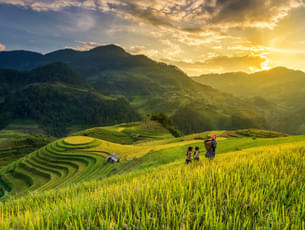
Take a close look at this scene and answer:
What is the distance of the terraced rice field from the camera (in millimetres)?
47219

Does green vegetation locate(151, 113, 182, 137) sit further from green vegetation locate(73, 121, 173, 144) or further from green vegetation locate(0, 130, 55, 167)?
green vegetation locate(0, 130, 55, 167)

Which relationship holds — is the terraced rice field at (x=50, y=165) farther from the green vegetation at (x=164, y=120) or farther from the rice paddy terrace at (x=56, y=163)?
the green vegetation at (x=164, y=120)

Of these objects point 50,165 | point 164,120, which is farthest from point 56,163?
point 164,120

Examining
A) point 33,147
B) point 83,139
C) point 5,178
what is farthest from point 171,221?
point 33,147

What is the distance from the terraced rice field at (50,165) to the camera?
47219 millimetres

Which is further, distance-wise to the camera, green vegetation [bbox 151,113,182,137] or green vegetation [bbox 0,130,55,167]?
green vegetation [bbox 151,113,182,137]

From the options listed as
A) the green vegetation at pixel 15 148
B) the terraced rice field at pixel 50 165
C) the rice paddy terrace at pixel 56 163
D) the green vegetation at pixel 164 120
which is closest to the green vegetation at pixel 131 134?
the green vegetation at pixel 164 120

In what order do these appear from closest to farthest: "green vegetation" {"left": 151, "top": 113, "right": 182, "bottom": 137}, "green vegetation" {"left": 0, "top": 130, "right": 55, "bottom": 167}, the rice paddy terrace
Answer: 1. the rice paddy terrace
2. "green vegetation" {"left": 0, "top": 130, "right": 55, "bottom": 167}
3. "green vegetation" {"left": 151, "top": 113, "right": 182, "bottom": 137}

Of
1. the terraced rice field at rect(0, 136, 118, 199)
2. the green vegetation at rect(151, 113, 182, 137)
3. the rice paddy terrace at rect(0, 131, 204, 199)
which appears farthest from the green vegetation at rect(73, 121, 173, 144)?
the terraced rice field at rect(0, 136, 118, 199)

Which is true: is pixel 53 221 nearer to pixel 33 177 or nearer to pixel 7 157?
pixel 33 177

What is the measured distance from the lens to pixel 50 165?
178 ft

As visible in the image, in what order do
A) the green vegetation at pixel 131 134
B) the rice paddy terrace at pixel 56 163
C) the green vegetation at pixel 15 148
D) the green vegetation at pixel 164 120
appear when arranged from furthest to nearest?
the green vegetation at pixel 164 120, the green vegetation at pixel 15 148, the green vegetation at pixel 131 134, the rice paddy terrace at pixel 56 163

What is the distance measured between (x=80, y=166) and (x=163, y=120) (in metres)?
72.2

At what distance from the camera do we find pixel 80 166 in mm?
46781
